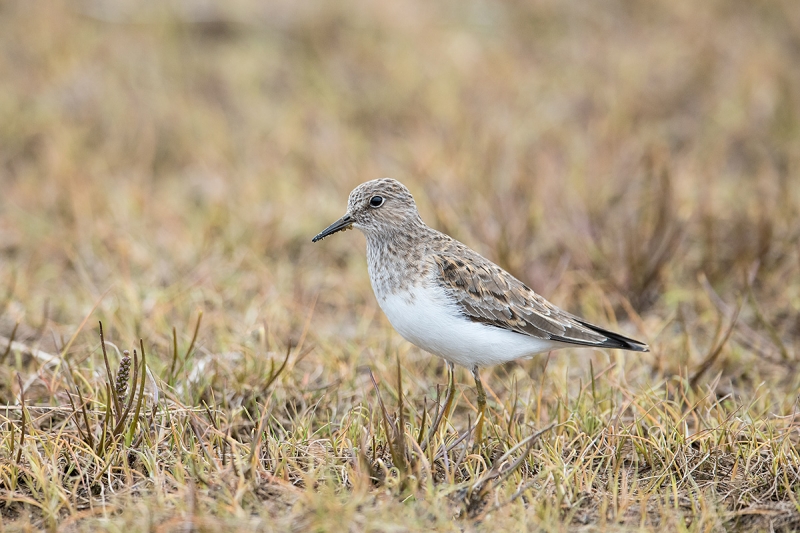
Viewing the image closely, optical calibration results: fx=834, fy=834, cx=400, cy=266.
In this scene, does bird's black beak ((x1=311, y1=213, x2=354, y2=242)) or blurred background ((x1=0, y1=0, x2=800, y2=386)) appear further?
blurred background ((x1=0, y1=0, x2=800, y2=386))

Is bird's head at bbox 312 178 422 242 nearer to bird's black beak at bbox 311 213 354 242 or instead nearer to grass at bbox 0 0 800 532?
bird's black beak at bbox 311 213 354 242

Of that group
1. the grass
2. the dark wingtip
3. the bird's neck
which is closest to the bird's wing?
the dark wingtip

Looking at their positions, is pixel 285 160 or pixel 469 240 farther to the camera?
pixel 285 160

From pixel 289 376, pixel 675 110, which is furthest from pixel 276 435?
pixel 675 110

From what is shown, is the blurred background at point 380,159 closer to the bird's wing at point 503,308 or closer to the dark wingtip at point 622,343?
the dark wingtip at point 622,343

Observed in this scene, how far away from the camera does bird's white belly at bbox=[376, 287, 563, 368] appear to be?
4.22 m

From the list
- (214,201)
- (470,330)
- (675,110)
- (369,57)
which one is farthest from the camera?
(369,57)

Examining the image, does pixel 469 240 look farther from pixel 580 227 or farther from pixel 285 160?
pixel 285 160

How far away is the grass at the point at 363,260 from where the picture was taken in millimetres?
3846

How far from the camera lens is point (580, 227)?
6609 millimetres

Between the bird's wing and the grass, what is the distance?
12.1 inches

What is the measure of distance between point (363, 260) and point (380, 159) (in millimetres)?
1897

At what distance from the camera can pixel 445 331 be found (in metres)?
4.21

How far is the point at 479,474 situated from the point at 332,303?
2619mm
